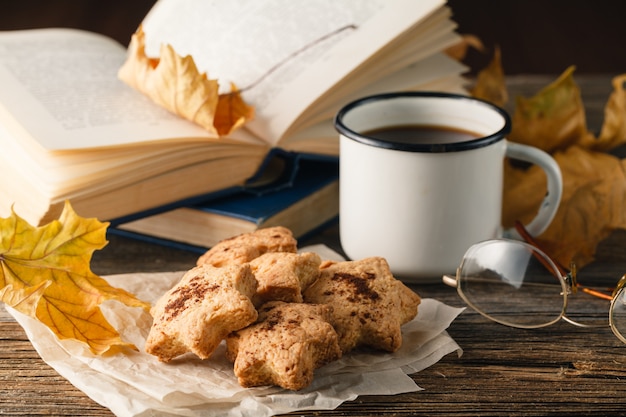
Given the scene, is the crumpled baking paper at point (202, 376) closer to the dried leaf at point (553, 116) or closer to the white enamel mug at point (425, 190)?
the white enamel mug at point (425, 190)

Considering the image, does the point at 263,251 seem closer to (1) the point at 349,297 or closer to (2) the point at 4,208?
(1) the point at 349,297

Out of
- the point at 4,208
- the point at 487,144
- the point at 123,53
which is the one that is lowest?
the point at 4,208

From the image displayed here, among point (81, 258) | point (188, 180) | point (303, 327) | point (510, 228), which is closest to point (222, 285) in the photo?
point (303, 327)

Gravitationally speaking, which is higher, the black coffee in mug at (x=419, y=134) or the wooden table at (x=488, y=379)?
the black coffee in mug at (x=419, y=134)

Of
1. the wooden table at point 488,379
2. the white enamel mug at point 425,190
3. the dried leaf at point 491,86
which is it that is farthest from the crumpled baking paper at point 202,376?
the dried leaf at point 491,86

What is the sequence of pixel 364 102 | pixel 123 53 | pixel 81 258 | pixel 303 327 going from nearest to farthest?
pixel 303 327 < pixel 81 258 < pixel 364 102 < pixel 123 53

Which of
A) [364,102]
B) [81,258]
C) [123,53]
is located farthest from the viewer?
[123,53]

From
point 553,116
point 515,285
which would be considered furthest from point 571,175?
point 515,285

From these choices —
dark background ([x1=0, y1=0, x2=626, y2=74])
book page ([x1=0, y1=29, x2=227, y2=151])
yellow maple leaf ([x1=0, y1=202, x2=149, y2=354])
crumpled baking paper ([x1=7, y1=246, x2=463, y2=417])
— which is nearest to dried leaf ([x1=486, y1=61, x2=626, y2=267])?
crumpled baking paper ([x1=7, y1=246, x2=463, y2=417])
